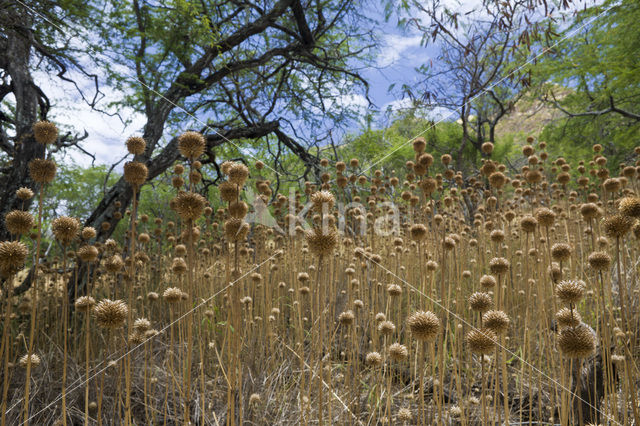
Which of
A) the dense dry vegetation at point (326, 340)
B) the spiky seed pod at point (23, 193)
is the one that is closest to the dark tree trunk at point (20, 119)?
the dense dry vegetation at point (326, 340)

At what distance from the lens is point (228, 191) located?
3.53ft

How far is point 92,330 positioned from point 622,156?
29.3 ft

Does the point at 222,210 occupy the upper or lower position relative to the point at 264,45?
lower

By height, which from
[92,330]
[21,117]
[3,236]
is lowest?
[92,330]

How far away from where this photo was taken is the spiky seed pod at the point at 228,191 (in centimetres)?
107

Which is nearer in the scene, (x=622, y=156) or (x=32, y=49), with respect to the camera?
(x=32, y=49)

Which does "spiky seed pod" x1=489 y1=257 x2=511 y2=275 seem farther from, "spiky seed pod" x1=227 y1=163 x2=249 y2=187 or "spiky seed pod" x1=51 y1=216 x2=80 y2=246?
"spiky seed pod" x1=51 y1=216 x2=80 y2=246

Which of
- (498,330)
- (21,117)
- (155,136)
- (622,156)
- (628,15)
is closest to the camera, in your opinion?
(498,330)

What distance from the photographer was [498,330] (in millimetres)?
1044

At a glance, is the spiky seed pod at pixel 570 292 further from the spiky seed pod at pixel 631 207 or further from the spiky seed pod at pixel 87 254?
the spiky seed pod at pixel 87 254

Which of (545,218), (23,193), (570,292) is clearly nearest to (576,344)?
(570,292)

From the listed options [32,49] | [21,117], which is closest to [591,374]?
[21,117]

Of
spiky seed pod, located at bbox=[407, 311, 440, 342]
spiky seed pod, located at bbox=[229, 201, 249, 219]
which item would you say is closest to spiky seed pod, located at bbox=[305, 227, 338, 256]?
spiky seed pod, located at bbox=[229, 201, 249, 219]

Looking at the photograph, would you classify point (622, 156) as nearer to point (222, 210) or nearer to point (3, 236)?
point (222, 210)
